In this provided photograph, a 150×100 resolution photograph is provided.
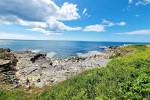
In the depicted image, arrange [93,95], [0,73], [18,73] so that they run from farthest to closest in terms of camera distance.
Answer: [18,73]
[0,73]
[93,95]

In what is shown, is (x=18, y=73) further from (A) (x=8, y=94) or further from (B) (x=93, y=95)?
(B) (x=93, y=95)


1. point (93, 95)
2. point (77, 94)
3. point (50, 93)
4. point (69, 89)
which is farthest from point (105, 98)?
point (50, 93)

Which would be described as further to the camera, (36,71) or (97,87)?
(36,71)

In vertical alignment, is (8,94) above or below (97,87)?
below

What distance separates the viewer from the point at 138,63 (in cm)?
2145

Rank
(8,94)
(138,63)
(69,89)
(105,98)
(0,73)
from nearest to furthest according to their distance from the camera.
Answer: (105,98) < (69,89) < (8,94) < (138,63) < (0,73)

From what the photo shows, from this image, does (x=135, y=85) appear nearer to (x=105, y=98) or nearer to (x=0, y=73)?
(x=105, y=98)

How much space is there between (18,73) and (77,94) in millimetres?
14559

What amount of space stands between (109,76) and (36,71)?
522 inches

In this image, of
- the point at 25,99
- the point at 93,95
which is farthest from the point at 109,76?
the point at 25,99

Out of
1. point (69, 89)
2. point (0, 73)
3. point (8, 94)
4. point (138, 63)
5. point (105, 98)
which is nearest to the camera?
point (105, 98)

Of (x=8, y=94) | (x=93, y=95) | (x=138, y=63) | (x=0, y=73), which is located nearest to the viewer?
(x=93, y=95)

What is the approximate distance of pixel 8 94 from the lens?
16438 millimetres

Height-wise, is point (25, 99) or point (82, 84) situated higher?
point (82, 84)
